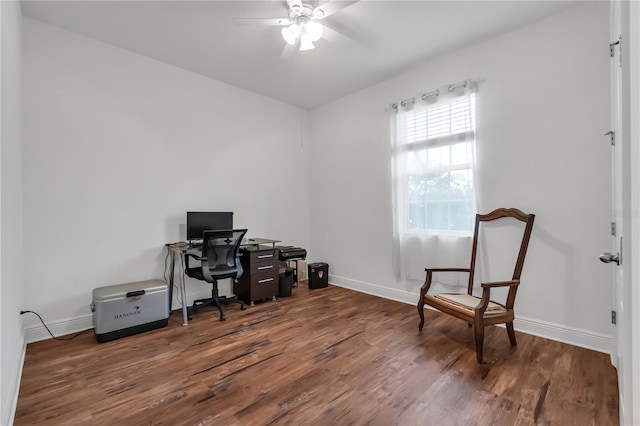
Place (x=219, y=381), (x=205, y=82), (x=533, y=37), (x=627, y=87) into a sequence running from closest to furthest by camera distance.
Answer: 1. (x=627, y=87)
2. (x=219, y=381)
3. (x=533, y=37)
4. (x=205, y=82)

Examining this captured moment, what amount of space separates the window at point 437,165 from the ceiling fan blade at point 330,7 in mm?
1673

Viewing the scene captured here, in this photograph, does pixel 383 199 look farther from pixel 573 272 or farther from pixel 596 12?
pixel 596 12

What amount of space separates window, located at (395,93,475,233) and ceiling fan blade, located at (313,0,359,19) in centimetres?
167

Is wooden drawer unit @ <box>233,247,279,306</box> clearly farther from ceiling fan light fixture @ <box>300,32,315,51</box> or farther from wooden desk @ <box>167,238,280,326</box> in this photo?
ceiling fan light fixture @ <box>300,32,315,51</box>

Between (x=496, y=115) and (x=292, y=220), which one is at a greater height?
(x=496, y=115)

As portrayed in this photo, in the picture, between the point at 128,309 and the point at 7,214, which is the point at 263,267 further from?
the point at 7,214

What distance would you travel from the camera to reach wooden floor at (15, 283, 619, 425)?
1.67m

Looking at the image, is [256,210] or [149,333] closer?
[149,333]

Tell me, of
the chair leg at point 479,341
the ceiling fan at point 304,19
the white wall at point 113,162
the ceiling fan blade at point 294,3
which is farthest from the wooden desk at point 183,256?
the ceiling fan blade at point 294,3

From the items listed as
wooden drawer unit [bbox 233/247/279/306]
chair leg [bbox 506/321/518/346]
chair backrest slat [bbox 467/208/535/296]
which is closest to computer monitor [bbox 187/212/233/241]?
wooden drawer unit [bbox 233/247/279/306]

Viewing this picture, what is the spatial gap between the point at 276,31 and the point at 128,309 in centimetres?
314

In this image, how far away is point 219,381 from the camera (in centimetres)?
201

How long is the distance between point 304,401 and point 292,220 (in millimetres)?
3249

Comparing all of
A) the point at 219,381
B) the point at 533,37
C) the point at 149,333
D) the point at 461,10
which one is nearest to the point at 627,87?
the point at 461,10
